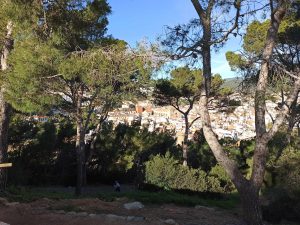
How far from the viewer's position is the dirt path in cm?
680

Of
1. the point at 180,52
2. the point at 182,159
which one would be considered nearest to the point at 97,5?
the point at 180,52

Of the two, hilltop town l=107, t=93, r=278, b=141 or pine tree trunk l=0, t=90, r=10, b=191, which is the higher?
hilltop town l=107, t=93, r=278, b=141

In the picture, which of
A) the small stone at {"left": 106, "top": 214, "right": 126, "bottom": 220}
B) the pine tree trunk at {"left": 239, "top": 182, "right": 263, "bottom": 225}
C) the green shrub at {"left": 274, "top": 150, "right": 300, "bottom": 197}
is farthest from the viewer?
the green shrub at {"left": 274, "top": 150, "right": 300, "bottom": 197}

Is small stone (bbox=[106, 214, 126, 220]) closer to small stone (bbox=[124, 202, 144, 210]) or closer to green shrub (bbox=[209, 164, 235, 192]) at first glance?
small stone (bbox=[124, 202, 144, 210])

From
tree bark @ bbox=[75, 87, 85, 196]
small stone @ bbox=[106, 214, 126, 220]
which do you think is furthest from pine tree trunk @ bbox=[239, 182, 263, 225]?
tree bark @ bbox=[75, 87, 85, 196]

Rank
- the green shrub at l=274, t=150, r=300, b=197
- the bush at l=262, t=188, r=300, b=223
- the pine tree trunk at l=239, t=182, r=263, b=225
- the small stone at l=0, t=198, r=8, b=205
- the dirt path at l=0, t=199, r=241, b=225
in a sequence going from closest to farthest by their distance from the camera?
1. the pine tree trunk at l=239, t=182, r=263, b=225
2. the dirt path at l=0, t=199, r=241, b=225
3. the small stone at l=0, t=198, r=8, b=205
4. the green shrub at l=274, t=150, r=300, b=197
5. the bush at l=262, t=188, r=300, b=223

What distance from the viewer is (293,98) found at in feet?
22.5

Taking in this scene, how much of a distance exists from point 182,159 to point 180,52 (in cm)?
1709

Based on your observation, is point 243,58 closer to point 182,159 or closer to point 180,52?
point 180,52

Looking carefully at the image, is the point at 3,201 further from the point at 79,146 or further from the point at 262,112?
the point at 79,146

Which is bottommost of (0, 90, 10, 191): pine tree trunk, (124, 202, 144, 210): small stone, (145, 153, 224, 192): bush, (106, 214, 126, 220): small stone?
(106, 214, 126, 220): small stone

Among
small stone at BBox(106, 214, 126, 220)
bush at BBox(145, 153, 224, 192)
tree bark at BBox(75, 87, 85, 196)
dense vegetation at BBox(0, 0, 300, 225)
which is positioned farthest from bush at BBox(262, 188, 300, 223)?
small stone at BBox(106, 214, 126, 220)

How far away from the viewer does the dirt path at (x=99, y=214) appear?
6.80 meters

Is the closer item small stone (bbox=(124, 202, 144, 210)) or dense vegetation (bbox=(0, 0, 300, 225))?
dense vegetation (bbox=(0, 0, 300, 225))
